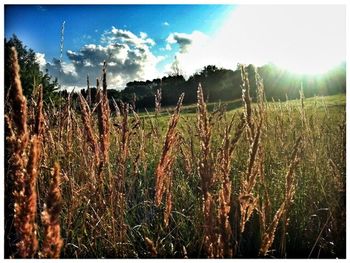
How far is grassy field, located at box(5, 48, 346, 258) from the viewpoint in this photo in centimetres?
96

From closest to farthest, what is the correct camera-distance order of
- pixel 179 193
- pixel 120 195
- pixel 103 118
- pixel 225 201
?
pixel 225 201 < pixel 103 118 < pixel 120 195 < pixel 179 193

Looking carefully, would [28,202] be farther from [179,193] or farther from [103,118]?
[179,193]

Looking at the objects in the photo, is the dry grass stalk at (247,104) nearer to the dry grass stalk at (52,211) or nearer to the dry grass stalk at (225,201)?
the dry grass stalk at (225,201)

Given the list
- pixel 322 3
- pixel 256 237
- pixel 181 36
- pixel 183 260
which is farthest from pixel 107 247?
Result: pixel 322 3

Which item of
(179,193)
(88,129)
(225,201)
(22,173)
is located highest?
(88,129)

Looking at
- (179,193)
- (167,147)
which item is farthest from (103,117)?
(179,193)

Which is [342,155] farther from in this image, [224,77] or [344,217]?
[224,77]

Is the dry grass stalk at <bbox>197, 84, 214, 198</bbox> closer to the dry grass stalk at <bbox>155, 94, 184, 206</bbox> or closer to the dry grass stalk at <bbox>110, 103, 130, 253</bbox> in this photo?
the dry grass stalk at <bbox>155, 94, 184, 206</bbox>

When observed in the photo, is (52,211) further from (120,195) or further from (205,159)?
(120,195)

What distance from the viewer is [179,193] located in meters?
2.24

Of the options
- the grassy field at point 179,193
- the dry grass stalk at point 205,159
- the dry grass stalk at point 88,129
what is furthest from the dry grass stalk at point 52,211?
the dry grass stalk at point 88,129

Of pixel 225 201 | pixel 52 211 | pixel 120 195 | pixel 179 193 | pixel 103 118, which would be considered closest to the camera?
pixel 52 211

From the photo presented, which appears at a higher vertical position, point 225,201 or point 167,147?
point 167,147

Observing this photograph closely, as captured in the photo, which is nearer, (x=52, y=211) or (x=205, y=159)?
(x=52, y=211)
